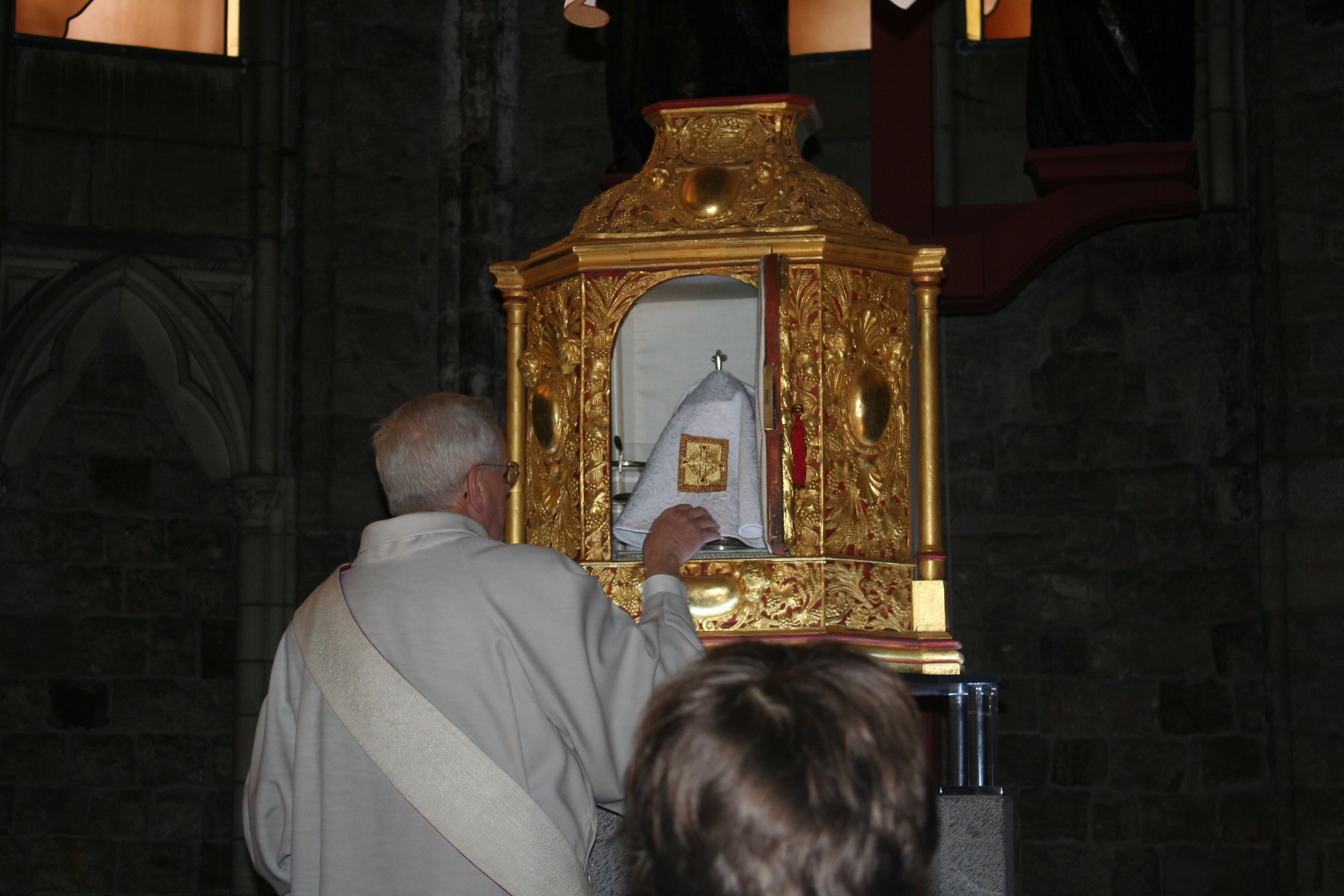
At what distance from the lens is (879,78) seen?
17.1 ft

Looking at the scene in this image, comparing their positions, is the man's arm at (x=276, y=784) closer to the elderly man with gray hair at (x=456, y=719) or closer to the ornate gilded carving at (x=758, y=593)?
the elderly man with gray hair at (x=456, y=719)

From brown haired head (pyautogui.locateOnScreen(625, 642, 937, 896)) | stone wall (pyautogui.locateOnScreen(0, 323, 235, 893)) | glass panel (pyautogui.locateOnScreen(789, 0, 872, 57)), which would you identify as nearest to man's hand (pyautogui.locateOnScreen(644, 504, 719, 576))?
brown haired head (pyautogui.locateOnScreen(625, 642, 937, 896))

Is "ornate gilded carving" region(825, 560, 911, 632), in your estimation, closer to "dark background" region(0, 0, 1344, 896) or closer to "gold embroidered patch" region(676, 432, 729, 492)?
"gold embroidered patch" region(676, 432, 729, 492)

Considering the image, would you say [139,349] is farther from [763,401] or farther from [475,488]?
[475,488]

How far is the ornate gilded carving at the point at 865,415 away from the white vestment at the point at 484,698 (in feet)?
4.04

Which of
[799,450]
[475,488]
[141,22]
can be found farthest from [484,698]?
[141,22]

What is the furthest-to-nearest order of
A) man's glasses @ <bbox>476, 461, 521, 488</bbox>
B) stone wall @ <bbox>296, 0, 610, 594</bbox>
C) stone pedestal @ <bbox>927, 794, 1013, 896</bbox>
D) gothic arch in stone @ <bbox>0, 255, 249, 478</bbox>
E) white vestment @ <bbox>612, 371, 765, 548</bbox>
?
1. gothic arch in stone @ <bbox>0, 255, 249, 478</bbox>
2. stone wall @ <bbox>296, 0, 610, 594</bbox>
3. white vestment @ <bbox>612, 371, 765, 548</bbox>
4. stone pedestal @ <bbox>927, 794, 1013, 896</bbox>
5. man's glasses @ <bbox>476, 461, 521, 488</bbox>

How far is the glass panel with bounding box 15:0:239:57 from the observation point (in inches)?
278

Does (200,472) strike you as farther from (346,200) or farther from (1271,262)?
(1271,262)

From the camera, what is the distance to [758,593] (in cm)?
355

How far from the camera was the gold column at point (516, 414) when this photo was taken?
392 cm

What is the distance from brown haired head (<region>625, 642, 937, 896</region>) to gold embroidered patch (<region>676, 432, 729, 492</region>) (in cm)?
248

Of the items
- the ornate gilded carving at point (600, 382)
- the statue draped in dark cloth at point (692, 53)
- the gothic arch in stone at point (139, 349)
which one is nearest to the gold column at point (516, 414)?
the ornate gilded carving at point (600, 382)

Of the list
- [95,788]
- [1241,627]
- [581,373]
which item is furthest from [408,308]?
[1241,627]
